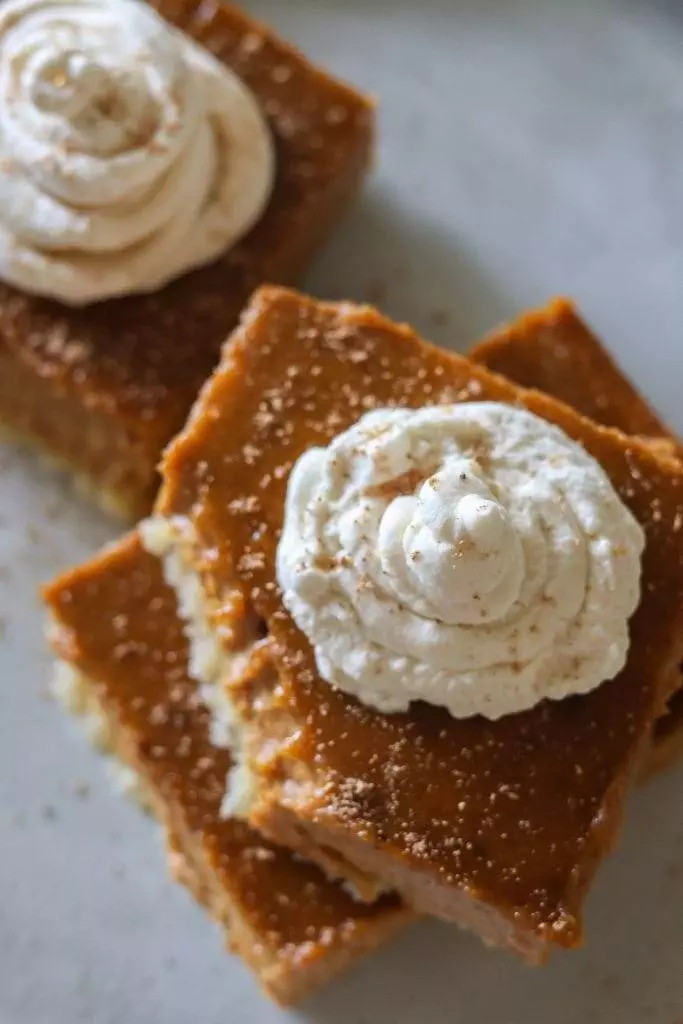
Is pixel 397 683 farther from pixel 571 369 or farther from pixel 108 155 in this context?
pixel 108 155

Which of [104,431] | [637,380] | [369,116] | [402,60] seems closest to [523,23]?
[402,60]

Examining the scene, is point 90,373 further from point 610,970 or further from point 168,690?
point 610,970

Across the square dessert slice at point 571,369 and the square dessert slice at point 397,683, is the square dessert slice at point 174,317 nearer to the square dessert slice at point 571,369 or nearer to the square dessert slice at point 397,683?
the square dessert slice at point 397,683

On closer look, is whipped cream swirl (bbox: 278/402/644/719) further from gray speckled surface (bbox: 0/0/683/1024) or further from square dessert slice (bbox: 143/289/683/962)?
gray speckled surface (bbox: 0/0/683/1024)

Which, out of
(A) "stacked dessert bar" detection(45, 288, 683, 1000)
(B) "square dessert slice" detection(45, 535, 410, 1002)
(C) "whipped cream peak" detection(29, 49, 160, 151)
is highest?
(C) "whipped cream peak" detection(29, 49, 160, 151)

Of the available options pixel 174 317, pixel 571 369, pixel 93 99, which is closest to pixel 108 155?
pixel 93 99

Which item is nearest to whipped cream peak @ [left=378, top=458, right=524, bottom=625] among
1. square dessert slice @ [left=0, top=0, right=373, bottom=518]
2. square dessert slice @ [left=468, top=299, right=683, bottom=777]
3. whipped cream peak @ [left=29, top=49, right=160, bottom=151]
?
square dessert slice @ [left=468, top=299, right=683, bottom=777]
